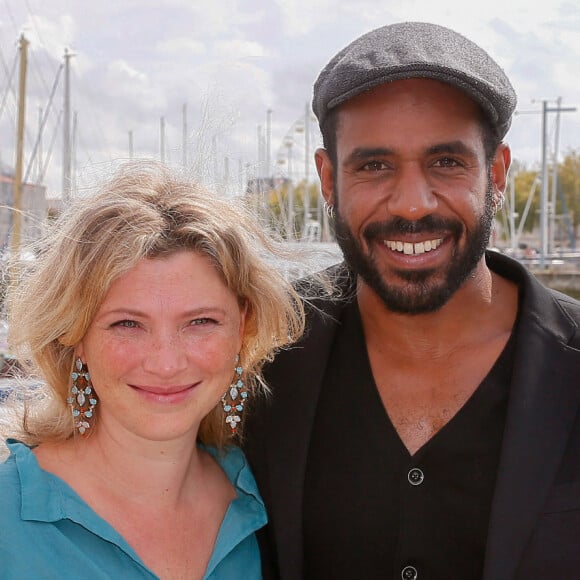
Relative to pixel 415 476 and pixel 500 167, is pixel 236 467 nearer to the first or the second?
pixel 415 476

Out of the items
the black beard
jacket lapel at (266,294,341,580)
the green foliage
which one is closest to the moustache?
the black beard

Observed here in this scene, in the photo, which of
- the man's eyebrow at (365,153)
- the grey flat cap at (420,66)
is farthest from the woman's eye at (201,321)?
the grey flat cap at (420,66)

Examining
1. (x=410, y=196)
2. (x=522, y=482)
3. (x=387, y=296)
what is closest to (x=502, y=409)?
(x=522, y=482)

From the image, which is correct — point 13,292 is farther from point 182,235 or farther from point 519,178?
point 519,178

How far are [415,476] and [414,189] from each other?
0.88 metres

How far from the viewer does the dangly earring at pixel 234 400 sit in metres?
2.55

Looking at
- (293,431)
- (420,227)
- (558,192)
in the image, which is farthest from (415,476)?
(558,192)

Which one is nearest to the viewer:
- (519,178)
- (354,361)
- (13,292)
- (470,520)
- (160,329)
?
(160,329)

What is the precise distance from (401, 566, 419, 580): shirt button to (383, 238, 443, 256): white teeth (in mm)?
955

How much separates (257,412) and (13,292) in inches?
36.1

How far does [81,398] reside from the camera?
7.80ft

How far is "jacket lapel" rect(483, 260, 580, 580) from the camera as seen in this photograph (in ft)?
7.15

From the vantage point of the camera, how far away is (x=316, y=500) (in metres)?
2.55

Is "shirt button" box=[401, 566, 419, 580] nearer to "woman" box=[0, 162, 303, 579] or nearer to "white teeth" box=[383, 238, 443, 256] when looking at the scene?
"woman" box=[0, 162, 303, 579]
